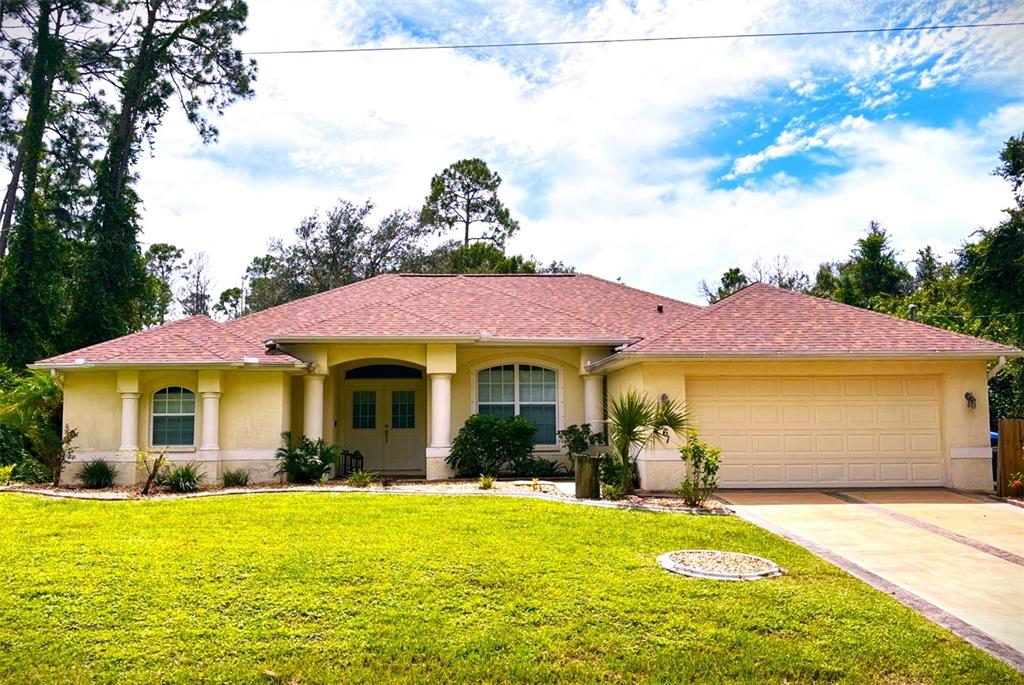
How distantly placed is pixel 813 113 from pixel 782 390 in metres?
5.28

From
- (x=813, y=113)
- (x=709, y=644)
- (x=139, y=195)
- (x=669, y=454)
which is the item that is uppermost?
(x=139, y=195)

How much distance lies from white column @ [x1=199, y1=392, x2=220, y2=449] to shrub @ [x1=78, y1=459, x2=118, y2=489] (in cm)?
180

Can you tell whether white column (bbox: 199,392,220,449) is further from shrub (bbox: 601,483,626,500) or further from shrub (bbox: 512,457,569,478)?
shrub (bbox: 601,483,626,500)

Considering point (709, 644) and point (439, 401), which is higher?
point (439, 401)

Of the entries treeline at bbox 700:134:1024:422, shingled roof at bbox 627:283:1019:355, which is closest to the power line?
shingled roof at bbox 627:283:1019:355

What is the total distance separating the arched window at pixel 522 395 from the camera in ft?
57.7

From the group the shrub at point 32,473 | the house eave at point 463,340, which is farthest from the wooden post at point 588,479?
the shrub at point 32,473

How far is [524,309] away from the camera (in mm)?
19266

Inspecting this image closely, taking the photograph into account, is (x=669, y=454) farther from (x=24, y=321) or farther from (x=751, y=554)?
(x=24, y=321)

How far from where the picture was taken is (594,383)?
56.8 feet

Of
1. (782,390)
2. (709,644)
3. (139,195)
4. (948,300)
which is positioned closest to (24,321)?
(139,195)

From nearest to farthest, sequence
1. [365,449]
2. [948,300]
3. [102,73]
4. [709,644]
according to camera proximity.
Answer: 1. [709,644]
2. [365,449]
3. [948,300]
4. [102,73]

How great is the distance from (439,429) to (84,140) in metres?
21.8

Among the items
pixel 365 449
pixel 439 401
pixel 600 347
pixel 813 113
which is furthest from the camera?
pixel 365 449
